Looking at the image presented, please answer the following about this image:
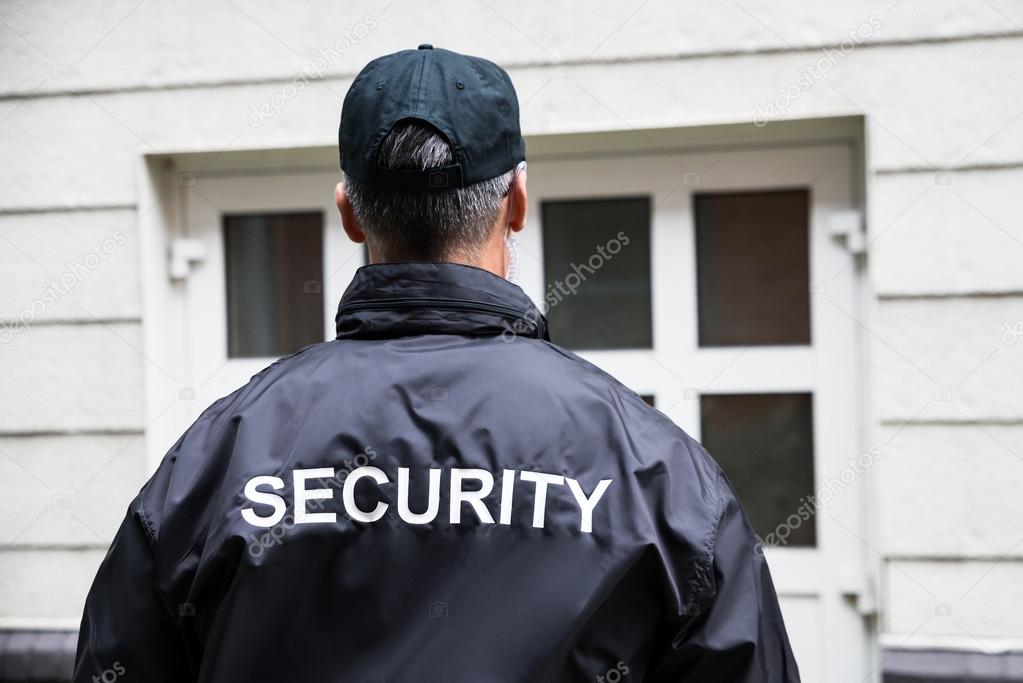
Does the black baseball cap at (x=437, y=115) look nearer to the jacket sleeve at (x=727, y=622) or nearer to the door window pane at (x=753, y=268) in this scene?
the jacket sleeve at (x=727, y=622)

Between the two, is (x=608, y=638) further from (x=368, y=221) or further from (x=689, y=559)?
(x=368, y=221)

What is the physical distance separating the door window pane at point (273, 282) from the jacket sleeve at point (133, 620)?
72.8 inches

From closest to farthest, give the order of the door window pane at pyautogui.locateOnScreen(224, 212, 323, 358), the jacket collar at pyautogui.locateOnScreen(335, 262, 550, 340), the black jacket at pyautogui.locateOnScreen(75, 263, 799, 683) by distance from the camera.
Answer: the black jacket at pyautogui.locateOnScreen(75, 263, 799, 683), the jacket collar at pyautogui.locateOnScreen(335, 262, 550, 340), the door window pane at pyautogui.locateOnScreen(224, 212, 323, 358)

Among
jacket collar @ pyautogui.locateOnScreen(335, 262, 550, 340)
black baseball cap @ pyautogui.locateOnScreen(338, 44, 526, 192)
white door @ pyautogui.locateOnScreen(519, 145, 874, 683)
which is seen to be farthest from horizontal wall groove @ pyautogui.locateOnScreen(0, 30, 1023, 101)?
jacket collar @ pyautogui.locateOnScreen(335, 262, 550, 340)

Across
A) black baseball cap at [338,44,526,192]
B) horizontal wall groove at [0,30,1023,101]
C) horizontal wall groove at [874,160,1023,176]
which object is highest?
horizontal wall groove at [0,30,1023,101]

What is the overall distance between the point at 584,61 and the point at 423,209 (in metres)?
1.69

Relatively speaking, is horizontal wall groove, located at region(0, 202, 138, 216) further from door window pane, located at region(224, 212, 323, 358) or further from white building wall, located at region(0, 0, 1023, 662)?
door window pane, located at region(224, 212, 323, 358)

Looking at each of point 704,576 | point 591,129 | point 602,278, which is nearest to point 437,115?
point 704,576

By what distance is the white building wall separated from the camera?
2.48 m

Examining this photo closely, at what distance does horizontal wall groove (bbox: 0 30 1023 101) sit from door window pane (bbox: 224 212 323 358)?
42cm

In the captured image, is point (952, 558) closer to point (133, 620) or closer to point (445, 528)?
point (445, 528)

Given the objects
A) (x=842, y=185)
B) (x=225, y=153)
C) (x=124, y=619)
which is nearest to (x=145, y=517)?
(x=124, y=619)

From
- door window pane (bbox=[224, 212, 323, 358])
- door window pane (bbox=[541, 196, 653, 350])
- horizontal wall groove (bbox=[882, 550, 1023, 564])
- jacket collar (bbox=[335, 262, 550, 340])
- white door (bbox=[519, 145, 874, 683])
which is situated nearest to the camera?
jacket collar (bbox=[335, 262, 550, 340])

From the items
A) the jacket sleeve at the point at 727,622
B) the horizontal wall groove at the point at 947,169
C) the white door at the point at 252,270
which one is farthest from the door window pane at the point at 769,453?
the jacket sleeve at the point at 727,622
